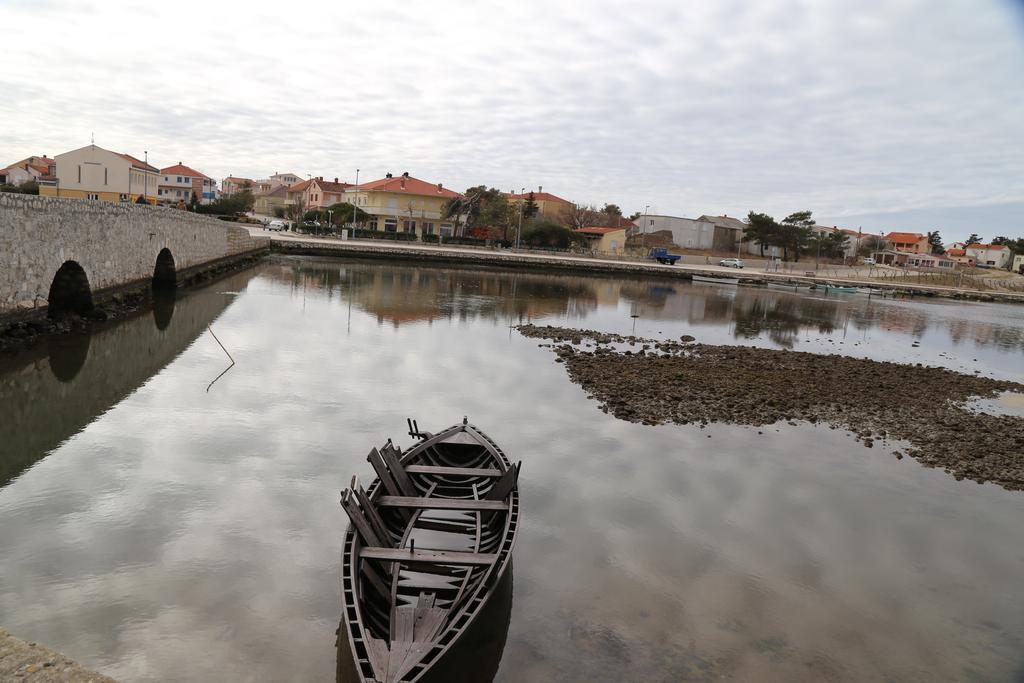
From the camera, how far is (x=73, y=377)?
15.9 meters

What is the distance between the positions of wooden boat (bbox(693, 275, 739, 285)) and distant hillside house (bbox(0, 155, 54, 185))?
266 ft

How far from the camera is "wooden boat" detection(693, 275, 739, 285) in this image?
6969 cm

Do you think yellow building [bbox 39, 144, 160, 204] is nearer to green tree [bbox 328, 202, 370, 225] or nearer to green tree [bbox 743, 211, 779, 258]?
green tree [bbox 328, 202, 370, 225]

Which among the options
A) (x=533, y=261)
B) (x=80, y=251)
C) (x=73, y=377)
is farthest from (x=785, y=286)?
(x=73, y=377)

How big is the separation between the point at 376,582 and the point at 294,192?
13193cm

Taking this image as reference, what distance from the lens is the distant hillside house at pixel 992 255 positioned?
444ft

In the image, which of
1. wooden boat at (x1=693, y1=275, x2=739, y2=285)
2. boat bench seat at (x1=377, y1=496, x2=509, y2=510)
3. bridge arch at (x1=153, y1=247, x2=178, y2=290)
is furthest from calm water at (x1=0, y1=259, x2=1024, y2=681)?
wooden boat at (x1=693, y1=275, x2=739, y2=285)

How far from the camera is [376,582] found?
611 cm

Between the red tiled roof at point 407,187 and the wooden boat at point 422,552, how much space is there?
3131 inches

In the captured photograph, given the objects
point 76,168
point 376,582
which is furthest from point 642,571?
point 76,168

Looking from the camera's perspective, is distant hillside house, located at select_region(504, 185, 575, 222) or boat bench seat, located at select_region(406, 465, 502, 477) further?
distant hillside house, located at select_region(504, 185, 575, 222)

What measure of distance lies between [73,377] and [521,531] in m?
12.4

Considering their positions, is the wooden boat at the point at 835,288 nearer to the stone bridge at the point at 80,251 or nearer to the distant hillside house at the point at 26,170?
the stone bridge at the point at 80,251

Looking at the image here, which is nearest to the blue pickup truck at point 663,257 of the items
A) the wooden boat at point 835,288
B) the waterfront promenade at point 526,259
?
the waterfront promenade at point 526,259
